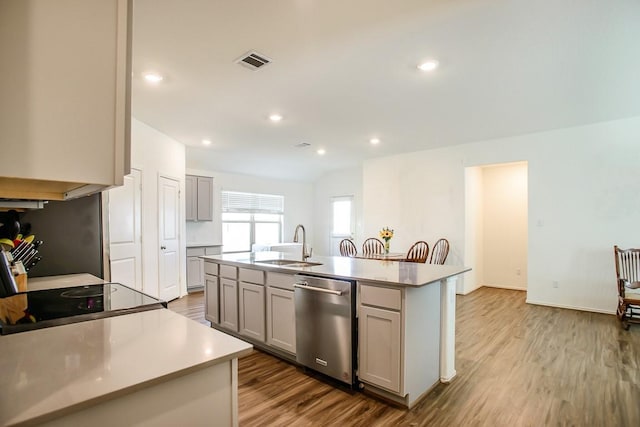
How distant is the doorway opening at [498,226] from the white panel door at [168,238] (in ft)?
16.4

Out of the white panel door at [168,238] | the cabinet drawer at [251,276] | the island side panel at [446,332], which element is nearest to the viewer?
the island side panel at [446,332]

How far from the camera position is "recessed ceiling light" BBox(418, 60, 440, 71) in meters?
2.78

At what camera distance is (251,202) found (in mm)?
7891

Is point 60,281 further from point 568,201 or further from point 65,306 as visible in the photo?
point 568,201

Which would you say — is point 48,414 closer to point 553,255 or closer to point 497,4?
point 497,4

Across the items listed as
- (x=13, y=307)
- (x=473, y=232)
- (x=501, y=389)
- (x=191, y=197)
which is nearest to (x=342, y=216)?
(x=473, y=232)

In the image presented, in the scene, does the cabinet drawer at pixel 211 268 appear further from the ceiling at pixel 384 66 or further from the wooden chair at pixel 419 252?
the wooden chair at pixel 419 252

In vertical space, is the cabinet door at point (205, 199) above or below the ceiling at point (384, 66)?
below

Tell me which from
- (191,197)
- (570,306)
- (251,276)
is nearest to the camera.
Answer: (251,276)

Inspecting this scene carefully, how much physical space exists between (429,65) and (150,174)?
397 cm

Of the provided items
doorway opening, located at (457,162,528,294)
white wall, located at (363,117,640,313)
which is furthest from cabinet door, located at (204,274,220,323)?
doorway opening, located at (457,162,528,294)

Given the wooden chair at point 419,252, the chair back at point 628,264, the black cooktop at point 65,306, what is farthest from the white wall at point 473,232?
the black cooktop at point 65,306

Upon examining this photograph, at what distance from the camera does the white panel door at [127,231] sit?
161 inches

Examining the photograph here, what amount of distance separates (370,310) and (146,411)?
166cm
